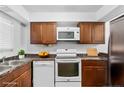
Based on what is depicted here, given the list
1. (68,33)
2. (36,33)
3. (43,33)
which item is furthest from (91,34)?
(36,33)

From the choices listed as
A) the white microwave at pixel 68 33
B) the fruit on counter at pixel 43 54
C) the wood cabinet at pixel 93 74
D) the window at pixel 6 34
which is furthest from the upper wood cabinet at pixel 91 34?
the window at pixel 6 34

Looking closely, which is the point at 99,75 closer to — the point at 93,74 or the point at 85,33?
the point at 93,74

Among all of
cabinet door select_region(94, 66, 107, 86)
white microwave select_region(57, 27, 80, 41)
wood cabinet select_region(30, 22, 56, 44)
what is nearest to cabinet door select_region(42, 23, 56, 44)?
wood cabinet select_region(30, 22, 56, 44)

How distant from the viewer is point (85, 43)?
4789 mm

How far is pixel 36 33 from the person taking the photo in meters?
4.75

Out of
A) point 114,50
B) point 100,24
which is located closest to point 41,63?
point 100,24

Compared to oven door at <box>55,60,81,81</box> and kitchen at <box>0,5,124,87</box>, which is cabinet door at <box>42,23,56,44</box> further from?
oven door at <box>55,60,81,81</box>

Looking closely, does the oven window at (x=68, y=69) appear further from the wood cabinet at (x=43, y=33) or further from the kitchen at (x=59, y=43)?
the wood cabinet at (x=43, y=33)

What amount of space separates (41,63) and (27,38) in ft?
3.45

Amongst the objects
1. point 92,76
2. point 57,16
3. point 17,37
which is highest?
point 57,16

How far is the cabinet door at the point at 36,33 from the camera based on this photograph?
474cm

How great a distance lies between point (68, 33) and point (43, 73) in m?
1.15

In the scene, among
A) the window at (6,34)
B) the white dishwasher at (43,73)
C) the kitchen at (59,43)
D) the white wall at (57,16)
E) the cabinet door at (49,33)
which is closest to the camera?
the window at (6,34)
